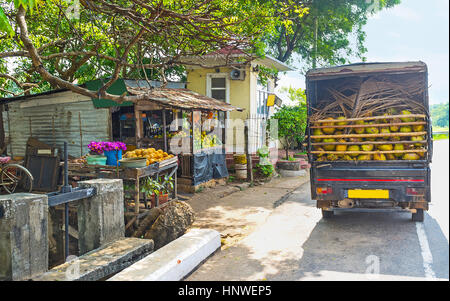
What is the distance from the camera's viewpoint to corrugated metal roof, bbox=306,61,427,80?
666cm

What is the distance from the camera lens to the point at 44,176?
9.91 meters

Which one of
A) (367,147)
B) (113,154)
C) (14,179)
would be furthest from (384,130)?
(14,179)

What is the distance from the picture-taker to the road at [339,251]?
479 cm

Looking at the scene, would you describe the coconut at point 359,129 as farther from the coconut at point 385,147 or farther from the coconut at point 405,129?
the coconut at point 405,129

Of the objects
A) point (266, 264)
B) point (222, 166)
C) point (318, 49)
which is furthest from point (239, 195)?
point (318, 49)

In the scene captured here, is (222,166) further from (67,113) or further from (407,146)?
(407,146)

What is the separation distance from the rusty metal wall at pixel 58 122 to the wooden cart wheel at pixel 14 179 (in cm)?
223

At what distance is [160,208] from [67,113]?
6.58 m

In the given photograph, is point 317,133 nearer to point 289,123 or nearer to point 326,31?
point 289,123

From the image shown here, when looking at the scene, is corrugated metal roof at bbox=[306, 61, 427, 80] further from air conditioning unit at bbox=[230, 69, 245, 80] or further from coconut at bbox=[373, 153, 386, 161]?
air conditioning unit at bbox=[230, 69, 245, 80]

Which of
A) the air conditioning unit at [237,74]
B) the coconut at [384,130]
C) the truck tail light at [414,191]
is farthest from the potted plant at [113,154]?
the air conditioning unit at [237,74]

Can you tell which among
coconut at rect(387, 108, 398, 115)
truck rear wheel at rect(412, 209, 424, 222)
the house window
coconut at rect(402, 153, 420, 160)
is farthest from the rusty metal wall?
truck rear wheel at rect(412, 209, 424, 222)

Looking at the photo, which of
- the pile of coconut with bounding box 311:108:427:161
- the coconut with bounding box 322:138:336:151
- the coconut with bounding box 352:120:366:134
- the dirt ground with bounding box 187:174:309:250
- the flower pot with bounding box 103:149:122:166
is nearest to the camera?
the pile of coconut with bounding box 311:108:427:161

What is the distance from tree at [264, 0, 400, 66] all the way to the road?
13795mm
